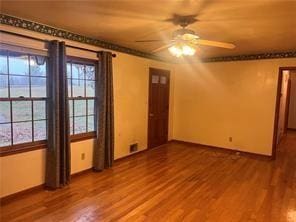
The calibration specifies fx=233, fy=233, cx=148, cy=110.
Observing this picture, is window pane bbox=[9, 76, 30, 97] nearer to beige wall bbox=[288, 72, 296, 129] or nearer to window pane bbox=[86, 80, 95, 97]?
window pane bbox=[86, 80, 95, 97]

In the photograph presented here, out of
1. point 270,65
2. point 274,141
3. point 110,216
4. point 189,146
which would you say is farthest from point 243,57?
Result: point 110,216

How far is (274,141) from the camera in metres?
5.16

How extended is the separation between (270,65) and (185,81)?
2.09m

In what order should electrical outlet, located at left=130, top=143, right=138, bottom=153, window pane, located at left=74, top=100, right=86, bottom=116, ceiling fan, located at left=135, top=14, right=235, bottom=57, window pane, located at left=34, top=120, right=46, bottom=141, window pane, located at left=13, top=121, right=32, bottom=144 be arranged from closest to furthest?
ceiling fan, located at left=135, top=14, right=235, bottom=57 → window pane, located at left=13, top=121, right=32, bottom=144 → window pane, located at left=34, top=120, right=46, bottom=141 → window pane, located at left=74, top=100, right=86, bottom=116 → electrical outlet, located at left=130, top=143, right=138, bottom=153

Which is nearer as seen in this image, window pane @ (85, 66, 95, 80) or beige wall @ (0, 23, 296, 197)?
window pane @ (85, 66, 95, 80)

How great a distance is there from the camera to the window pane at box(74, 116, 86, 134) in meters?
4.00

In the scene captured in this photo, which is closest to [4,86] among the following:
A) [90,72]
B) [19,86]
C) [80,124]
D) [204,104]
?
[19,86]

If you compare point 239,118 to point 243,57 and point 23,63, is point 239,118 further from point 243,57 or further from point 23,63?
point 23,63

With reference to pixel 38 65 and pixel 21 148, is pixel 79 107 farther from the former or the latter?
pixel 21 148

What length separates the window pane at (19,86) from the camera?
3.06 meters

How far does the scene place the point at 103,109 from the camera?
416cm

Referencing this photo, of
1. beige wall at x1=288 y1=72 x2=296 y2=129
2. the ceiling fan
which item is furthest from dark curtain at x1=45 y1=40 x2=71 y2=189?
beige wall at x1=288 y1=72 x2=296 y2=129

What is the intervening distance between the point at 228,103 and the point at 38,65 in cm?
425

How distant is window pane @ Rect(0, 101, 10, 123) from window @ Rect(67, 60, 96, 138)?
98cm
